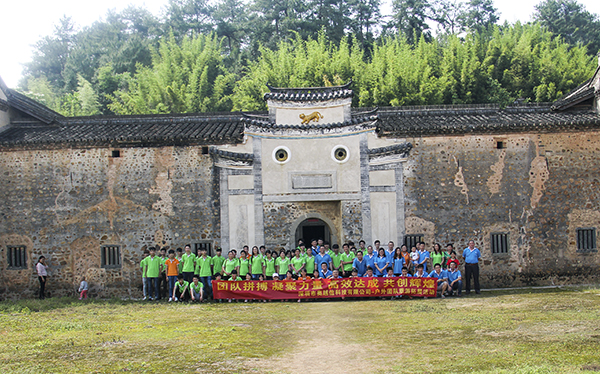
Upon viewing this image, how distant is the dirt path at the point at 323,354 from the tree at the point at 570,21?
3616 centimetres

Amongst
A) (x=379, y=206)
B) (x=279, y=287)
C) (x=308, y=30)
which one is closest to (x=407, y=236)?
(x=379, y=206)

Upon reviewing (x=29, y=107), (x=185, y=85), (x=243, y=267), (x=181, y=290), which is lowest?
(x=181, y=290)

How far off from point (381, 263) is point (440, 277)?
5.39ft

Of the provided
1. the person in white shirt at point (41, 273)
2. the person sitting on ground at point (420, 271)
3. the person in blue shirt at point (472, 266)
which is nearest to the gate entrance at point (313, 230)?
the person sitting on ground at point (420, 271)

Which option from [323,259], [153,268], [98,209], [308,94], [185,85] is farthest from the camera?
[185,85]

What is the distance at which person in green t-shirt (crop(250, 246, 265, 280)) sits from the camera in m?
14.2

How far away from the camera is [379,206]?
16.1 metres

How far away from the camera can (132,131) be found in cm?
1681

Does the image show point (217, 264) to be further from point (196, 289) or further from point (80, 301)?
point (80, 301)

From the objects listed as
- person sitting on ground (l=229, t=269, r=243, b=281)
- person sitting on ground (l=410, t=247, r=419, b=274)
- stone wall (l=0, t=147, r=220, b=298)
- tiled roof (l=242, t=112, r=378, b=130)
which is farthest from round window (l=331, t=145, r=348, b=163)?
person sitting on ground (l=229, t=269, r=243, b=281)

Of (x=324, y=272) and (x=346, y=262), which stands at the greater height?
(x=346, y=262)

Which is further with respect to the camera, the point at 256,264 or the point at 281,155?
the point at 281,155

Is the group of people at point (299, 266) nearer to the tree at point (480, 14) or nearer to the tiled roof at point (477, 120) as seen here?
the tiled roof at point (477, 120)

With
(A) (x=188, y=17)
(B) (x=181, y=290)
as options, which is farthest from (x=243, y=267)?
(A) (x=188, y=17)
